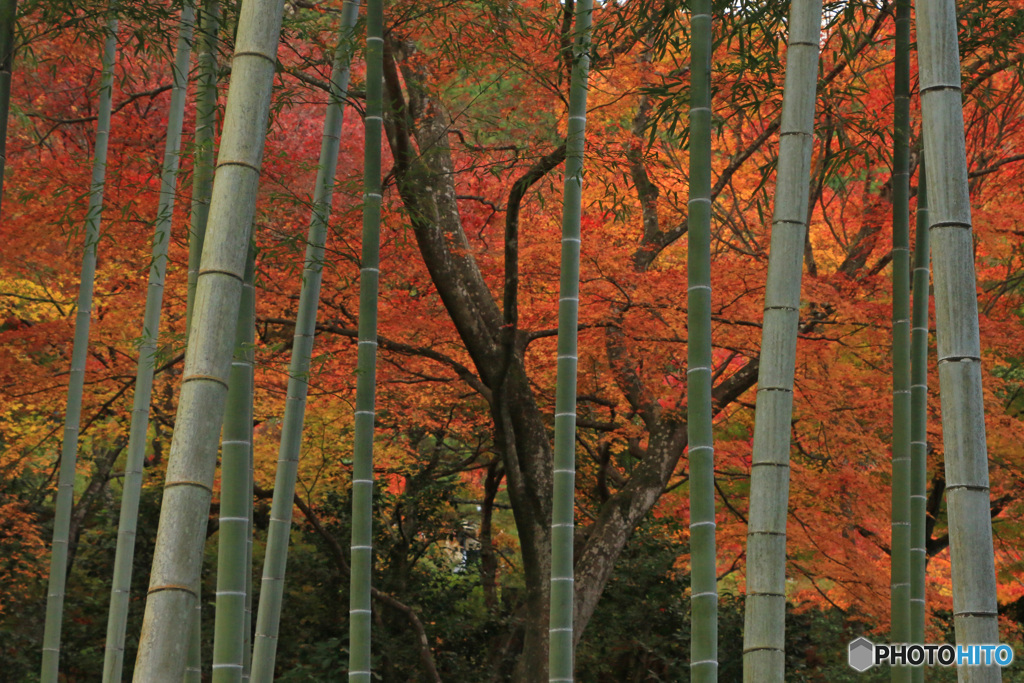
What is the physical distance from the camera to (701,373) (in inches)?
128

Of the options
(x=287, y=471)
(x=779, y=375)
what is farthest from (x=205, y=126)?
(x=779, y=375)

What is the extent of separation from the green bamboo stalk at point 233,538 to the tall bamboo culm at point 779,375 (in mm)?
1638

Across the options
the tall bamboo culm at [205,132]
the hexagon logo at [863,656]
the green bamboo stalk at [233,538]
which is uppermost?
the tall bamboo culm at [205,132]

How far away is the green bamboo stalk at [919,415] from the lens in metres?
4.12

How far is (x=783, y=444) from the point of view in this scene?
9.71ft

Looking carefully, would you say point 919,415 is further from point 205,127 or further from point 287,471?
point 205,127

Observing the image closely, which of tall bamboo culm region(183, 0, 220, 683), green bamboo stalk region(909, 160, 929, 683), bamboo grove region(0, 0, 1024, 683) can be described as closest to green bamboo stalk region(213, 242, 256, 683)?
bamboo grove region(0, 0, 1024, 683)

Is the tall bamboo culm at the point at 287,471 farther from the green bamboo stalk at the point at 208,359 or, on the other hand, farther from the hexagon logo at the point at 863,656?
the hexagon logo at the point at 863,656

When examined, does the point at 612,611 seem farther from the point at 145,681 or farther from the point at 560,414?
the point at 145,681

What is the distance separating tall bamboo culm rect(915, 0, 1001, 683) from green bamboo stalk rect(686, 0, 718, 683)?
0.90m

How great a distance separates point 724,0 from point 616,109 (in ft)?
12.5

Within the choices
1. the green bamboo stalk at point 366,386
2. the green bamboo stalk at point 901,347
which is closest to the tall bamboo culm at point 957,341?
the green bamboo stalk at point 901,347

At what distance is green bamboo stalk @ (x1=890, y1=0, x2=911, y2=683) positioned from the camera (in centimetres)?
402

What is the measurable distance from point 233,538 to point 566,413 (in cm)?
166
